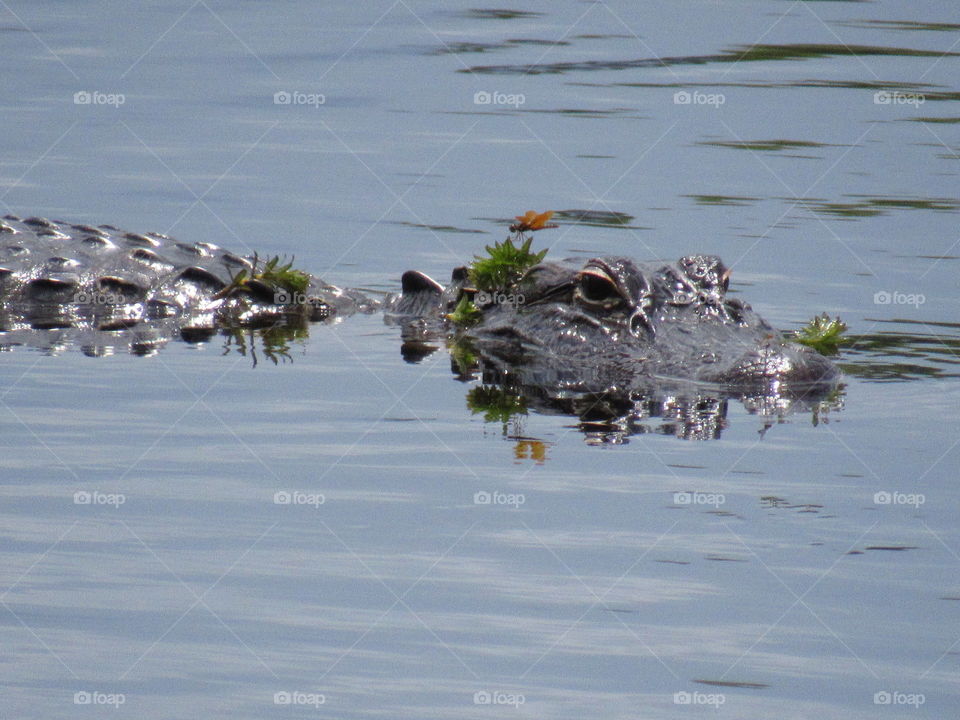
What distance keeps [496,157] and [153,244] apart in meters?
8.42

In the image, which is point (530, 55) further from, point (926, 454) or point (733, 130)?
point (926, 454)

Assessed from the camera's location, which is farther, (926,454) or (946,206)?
(946,206)

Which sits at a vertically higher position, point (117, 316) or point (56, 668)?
point (117, 316)

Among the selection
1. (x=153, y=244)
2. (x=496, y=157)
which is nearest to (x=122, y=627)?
(x=153, y=244)

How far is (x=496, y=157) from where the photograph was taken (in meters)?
21.0
